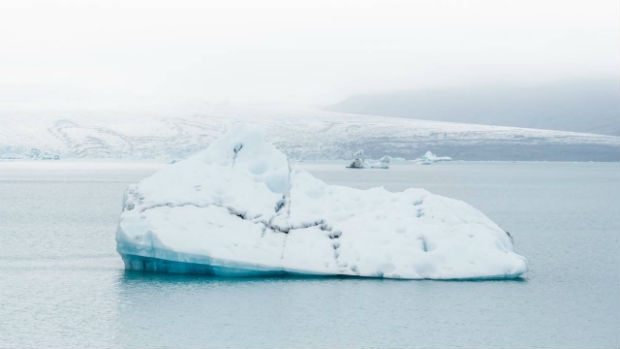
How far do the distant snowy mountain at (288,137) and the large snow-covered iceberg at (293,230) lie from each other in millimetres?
71343

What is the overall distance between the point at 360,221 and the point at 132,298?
185 inches

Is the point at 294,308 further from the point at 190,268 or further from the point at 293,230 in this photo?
the point at 190,268

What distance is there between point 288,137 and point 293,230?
83.2m

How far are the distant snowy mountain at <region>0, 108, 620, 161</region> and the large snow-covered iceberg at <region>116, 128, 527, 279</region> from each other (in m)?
71.3

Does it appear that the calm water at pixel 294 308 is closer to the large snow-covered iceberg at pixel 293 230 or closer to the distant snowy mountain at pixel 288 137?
the large snow-covered iceberg at pixel 293 230


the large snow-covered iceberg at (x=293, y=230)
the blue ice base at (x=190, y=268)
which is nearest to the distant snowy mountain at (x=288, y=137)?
the large snow-covered iceberg at (x=293, y=230)

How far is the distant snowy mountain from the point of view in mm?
91637

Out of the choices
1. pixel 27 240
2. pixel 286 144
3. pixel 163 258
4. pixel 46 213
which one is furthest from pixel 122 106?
pixel 163 258

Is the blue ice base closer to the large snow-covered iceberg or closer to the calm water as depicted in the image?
the large snow-covered iceberg

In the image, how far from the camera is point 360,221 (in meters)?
15.4

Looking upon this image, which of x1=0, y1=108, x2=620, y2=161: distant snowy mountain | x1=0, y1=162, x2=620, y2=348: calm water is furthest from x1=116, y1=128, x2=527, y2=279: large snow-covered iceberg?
x1=0, y1=108, x2=620, y2=161: distant snowy mountain

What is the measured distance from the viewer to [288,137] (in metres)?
98.2

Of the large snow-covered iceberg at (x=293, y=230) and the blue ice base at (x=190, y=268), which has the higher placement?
the large snow-covered iceberg at (x=293, y=230)

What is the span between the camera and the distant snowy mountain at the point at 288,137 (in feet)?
301
